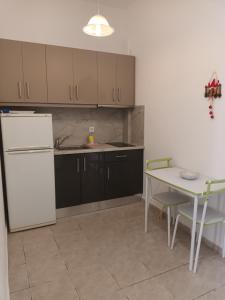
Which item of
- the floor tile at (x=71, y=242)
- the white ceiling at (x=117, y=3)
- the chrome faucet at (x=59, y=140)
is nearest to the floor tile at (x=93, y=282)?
the floor tile at (x=71, y=242)

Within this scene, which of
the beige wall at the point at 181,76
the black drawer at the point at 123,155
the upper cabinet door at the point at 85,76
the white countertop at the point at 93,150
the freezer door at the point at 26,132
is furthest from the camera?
the black drawer at the point at 123,155

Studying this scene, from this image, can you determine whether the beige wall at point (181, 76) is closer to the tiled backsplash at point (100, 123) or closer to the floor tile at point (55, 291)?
the tiled backsplash at point (100, 123)

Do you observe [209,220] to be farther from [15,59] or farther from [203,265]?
[15,59]

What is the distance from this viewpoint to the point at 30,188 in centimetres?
270

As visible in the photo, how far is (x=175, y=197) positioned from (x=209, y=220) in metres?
0.57

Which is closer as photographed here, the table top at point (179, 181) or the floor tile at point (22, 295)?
the floor tile at point (22, 295)

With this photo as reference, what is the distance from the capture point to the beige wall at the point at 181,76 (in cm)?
222

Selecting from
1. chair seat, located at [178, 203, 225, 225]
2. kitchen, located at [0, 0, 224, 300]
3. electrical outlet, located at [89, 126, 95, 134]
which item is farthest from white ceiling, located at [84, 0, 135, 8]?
chair seat, located at [178, 203, 225, 225]

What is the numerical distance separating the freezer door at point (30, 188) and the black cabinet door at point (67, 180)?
140mm

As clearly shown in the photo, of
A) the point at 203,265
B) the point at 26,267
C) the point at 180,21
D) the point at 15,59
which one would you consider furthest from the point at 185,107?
the point at 26,267

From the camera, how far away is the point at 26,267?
2070mm

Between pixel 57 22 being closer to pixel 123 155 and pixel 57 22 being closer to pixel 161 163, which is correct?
pixel 123 155

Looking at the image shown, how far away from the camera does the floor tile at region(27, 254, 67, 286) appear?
1.92 m

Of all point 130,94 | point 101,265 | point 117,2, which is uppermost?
point 117,2
